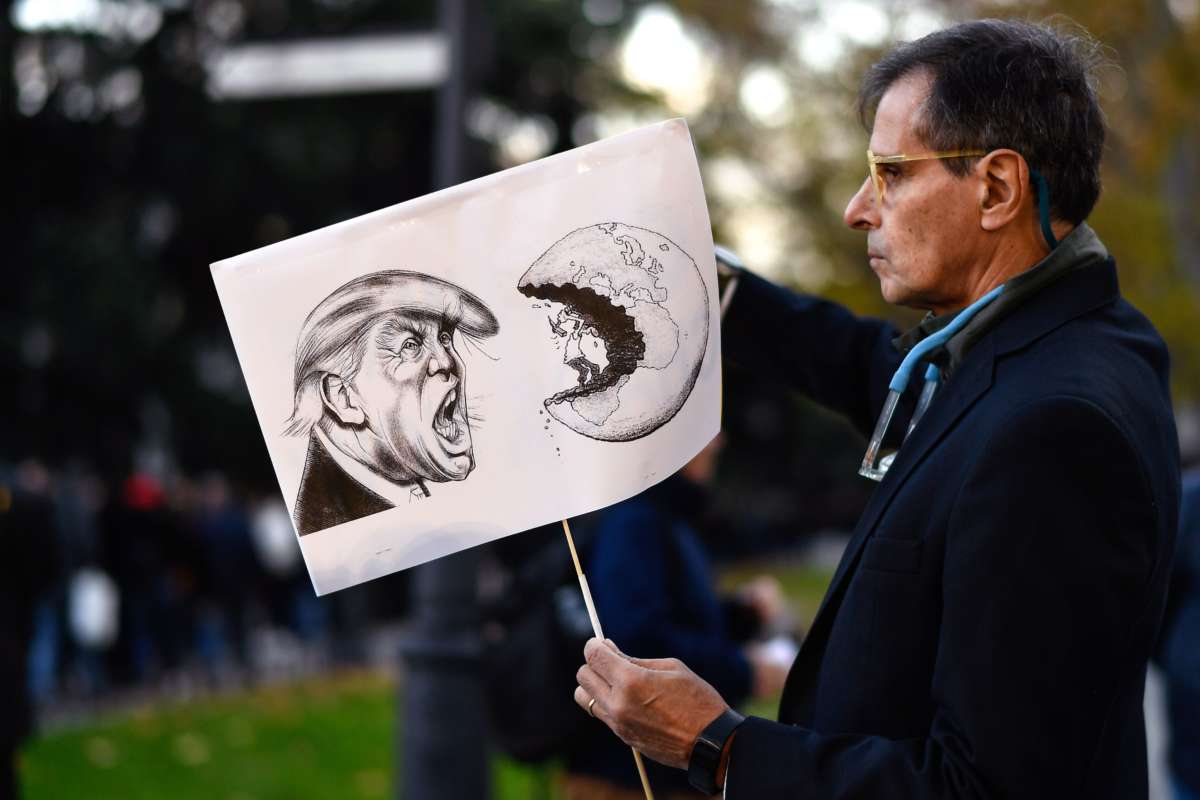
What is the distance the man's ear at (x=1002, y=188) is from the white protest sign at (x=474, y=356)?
483mm

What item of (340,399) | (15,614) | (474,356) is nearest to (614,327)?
(474,356)

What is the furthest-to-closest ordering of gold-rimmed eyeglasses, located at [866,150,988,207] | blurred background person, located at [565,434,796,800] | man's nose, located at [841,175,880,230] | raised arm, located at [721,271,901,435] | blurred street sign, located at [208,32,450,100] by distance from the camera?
blurred street sign, located at [208,32,450,100]
blurred background person, located at [565,434,796,800]
raised arm, located at [721,271,901,435]
man's nose, located at [841,175,880,230]
gold-rimmed eyeglasses, located at [866,150,988,207]

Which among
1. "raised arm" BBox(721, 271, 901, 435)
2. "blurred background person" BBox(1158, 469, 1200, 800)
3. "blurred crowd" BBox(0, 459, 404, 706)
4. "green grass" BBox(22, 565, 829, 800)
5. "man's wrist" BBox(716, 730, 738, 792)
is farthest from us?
Answer: "blurred crowd" BBox(0, 459, 404, 706)

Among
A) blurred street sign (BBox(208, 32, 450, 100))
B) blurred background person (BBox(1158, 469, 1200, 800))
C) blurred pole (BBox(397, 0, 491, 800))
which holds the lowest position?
blurred background person (BBox(1158, 469, 1200, 800))

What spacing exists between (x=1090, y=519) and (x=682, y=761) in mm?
635

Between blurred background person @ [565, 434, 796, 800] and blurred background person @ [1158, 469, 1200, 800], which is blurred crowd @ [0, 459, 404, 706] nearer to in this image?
blurred background person @ [565, 434, 796, 800]

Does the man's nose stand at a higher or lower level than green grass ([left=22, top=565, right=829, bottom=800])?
higher

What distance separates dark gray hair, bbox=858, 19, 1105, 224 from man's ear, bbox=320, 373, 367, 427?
0.91 metres

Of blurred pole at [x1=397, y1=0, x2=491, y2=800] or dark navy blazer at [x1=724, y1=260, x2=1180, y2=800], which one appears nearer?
dark navy blazer at [x1=724, y1=260, x2=1180, y2=800]

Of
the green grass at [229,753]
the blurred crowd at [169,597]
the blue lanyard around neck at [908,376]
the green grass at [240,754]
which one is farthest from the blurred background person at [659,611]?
the blurred crowd at [169,597]

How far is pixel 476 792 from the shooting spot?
5.62 m

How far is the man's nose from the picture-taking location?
7.25 feet

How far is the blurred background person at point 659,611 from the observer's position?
13.3 ft

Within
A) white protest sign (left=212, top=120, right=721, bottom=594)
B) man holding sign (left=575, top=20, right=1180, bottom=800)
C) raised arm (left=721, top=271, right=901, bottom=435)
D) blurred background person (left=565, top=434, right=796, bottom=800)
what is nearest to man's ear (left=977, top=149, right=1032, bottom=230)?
man holding sign (left=575, top=20, right=1180, bottom=800)
